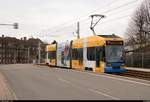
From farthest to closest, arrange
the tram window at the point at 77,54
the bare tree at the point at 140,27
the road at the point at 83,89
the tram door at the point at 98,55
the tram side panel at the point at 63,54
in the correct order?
the bare tree at the point at 140,27 < the tram side panel at the point at 63,54 < the tram window at the point at 77,54 < the tram door at the point at 98,55 < the road at the point at 83,89

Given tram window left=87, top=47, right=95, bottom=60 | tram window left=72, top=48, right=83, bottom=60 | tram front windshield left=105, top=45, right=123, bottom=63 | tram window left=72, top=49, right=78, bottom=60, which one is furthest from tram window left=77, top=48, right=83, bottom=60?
tram front windshield left=105, top=45, right=123, bottom=63

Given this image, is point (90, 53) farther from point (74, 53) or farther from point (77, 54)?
point (74, 53)

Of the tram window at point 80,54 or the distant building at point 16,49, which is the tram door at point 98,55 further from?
the distant building at point 16,49

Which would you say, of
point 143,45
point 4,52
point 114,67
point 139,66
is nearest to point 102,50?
point 114,67

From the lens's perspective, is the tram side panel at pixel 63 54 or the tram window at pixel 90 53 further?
the tram side panel at pixel 63 54

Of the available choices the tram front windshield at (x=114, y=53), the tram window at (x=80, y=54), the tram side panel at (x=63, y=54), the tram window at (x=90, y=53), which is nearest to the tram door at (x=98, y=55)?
the tram front windshield at (x=114, y=53)

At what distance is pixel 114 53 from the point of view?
32219 mm

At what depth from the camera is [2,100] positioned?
13.3m

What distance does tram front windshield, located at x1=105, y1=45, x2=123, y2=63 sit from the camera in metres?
31.7

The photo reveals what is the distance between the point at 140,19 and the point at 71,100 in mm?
58278

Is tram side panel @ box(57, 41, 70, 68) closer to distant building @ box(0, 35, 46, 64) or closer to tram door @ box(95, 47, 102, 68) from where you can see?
tram door @ box(95, 47, 102, 68)

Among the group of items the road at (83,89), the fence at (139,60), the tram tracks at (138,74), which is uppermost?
the fence at (139,60)

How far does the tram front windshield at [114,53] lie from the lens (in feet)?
104

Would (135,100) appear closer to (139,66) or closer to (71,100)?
(71,100)
